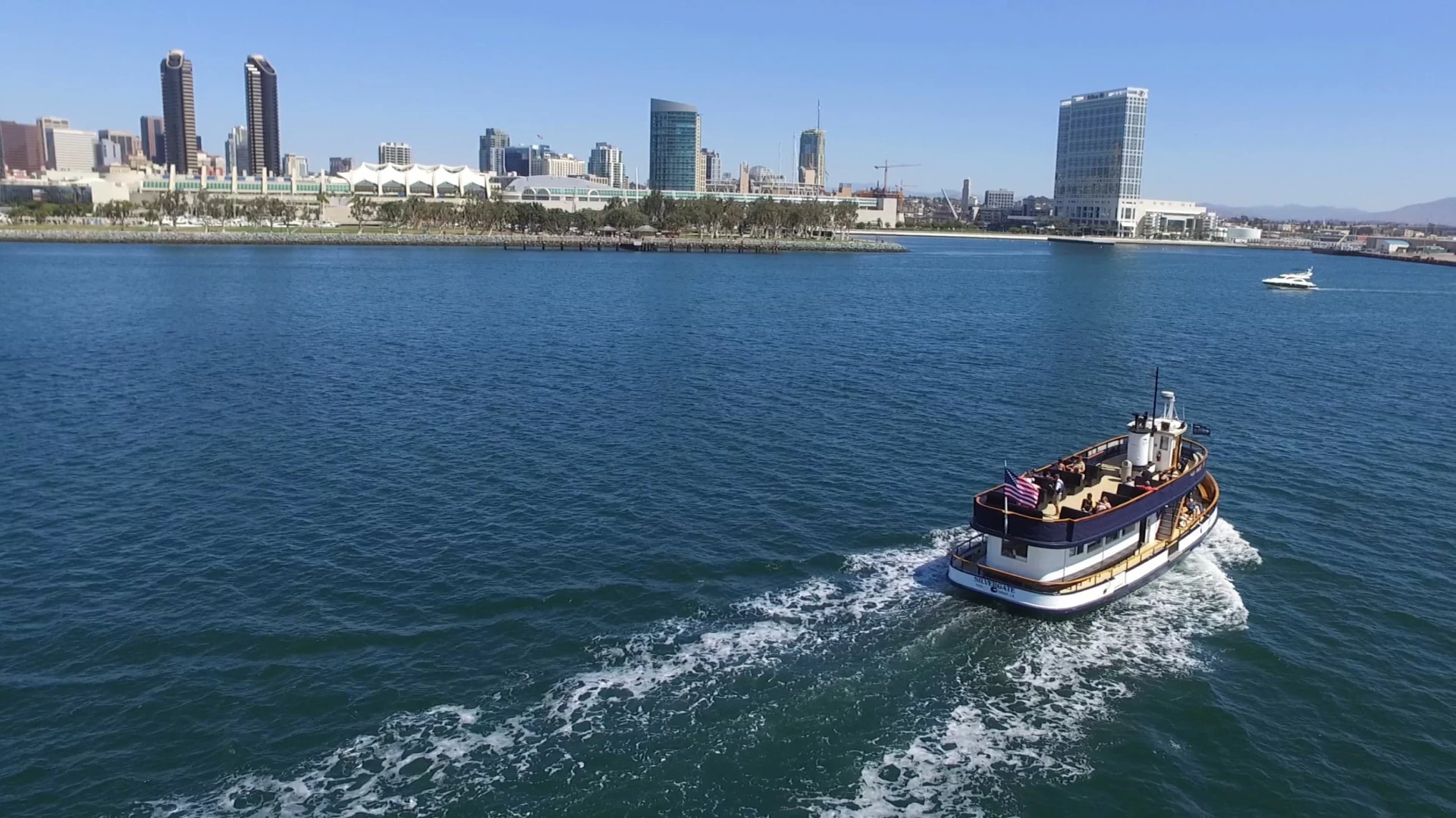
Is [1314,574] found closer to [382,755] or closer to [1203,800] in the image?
[1203,800]

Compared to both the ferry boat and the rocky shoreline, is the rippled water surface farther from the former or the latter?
the rocky shoreline

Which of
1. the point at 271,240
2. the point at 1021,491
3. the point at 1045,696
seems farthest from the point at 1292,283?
the point at 271,240

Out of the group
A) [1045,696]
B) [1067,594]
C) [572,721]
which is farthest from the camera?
[1067,594]

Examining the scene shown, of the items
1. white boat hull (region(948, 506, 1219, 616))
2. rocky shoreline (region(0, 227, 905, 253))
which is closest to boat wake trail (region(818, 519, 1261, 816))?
white boat hull (region(948, 506, 1219, 616))

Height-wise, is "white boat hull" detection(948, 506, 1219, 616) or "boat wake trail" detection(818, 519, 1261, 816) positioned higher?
"white boat hull" detection(948, 506, 1219, 616)

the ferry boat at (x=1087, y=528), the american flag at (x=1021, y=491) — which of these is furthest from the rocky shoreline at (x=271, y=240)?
the american flag at (x=1021, y=491)

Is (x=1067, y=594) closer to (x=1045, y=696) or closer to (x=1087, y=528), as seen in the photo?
(x=1087, y=528)
